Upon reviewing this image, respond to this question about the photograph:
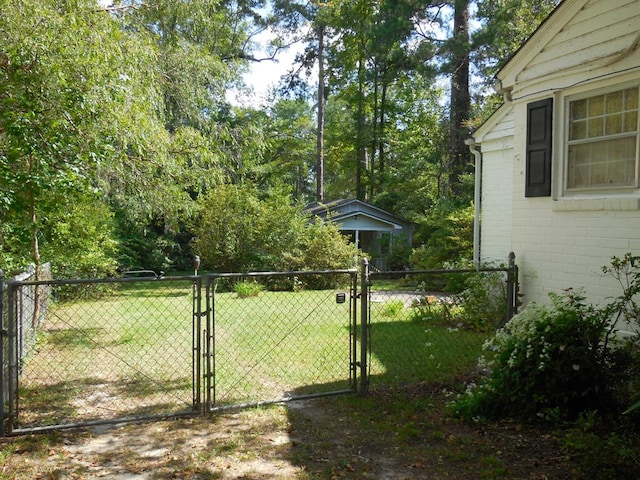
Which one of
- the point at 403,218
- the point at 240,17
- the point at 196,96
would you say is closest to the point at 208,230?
the point at 196,96

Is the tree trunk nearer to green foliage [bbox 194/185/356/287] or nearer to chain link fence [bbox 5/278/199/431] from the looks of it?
green foliage [bbox 194/185/356/287]

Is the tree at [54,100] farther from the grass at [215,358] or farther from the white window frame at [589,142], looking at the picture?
the white window frame at [589,142]

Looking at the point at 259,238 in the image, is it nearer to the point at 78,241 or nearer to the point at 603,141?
the point at 78,241

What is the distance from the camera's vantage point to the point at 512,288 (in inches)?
245

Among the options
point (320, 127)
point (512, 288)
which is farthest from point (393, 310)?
point (320, 127)

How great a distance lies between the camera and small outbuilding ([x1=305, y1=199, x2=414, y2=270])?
71.2ft

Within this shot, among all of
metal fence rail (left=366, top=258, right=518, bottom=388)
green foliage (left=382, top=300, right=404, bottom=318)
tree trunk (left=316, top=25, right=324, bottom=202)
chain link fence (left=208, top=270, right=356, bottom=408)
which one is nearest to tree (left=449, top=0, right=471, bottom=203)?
tree trunk (left=316, top=25, right=324, bottom=202)

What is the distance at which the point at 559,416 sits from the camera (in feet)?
14.5

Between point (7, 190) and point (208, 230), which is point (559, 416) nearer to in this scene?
point (7, 190)

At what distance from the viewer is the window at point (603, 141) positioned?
5148 mm

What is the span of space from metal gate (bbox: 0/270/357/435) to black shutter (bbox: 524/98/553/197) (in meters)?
2.47

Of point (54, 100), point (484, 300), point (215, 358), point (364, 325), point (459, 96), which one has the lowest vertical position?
point (215, 358)

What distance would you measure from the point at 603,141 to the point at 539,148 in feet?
2.47

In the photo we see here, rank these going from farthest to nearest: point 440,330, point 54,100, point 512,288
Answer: point 440,330
point 512,288
point 54,100
